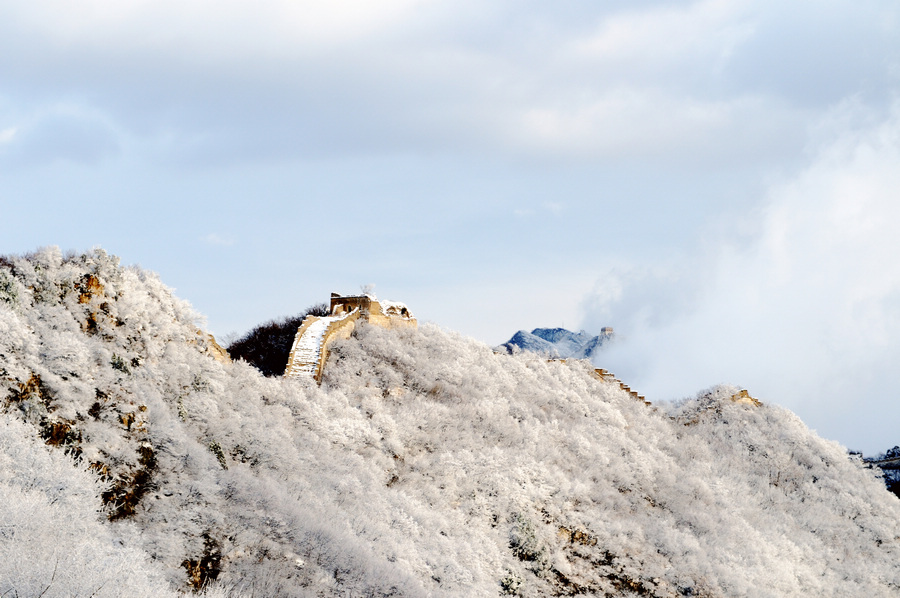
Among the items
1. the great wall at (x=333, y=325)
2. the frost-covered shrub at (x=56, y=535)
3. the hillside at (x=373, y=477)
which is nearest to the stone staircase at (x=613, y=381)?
the hillside at (x=373, y=477)

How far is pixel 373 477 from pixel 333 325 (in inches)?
469

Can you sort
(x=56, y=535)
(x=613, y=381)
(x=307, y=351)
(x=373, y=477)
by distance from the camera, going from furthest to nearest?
(x=613, y=381) < (x=307, y=351) < (x=373, y=477) < (x=56, y=535)

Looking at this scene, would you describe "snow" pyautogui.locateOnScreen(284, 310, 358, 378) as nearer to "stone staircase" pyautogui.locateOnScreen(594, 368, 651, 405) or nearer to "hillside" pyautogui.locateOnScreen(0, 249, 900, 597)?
"hillside" pyautogui.locateOnScreen(0, 249, 900, 597)

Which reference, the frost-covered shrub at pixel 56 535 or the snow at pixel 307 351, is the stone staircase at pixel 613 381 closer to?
the snow at pixel 307 351

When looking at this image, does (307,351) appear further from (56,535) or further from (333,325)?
(56,535)

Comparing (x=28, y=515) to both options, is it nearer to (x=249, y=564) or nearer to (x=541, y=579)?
(x=249, y=564)

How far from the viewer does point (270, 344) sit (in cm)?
4003

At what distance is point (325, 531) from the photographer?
21.5m

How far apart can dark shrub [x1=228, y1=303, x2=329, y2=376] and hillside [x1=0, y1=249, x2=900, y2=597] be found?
2843 millimetres

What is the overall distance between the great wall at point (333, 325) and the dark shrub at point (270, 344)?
3.20ft

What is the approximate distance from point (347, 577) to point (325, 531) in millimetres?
1497

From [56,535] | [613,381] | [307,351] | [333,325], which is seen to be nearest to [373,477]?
[307,351]

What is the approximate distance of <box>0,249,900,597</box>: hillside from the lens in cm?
1928

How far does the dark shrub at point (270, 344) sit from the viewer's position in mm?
37156
